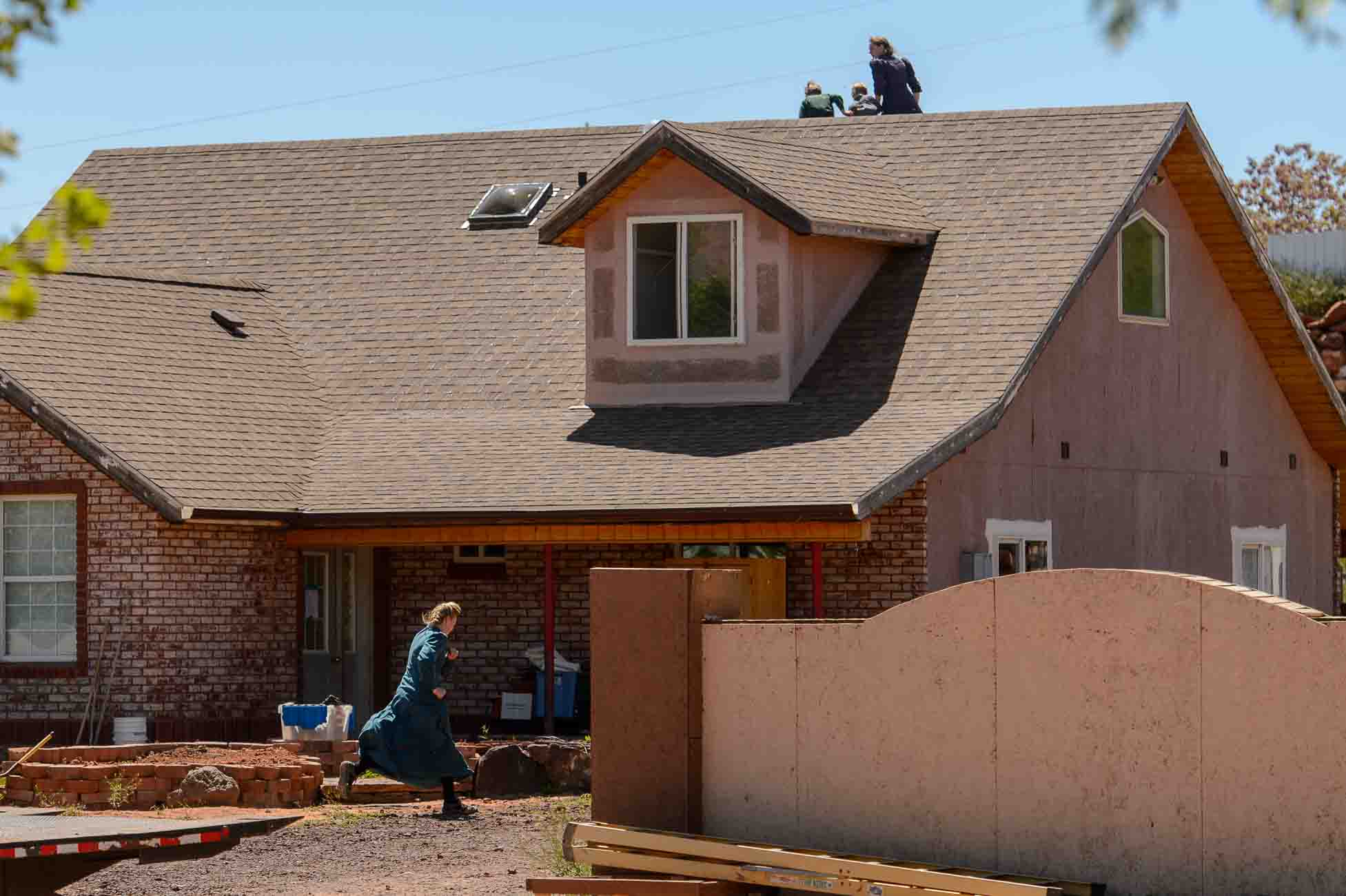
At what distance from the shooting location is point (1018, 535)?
22344 mm

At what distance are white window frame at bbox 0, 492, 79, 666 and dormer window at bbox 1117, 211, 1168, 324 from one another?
35.4ft

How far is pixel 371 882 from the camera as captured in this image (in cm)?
1368

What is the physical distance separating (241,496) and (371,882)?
8.26 m

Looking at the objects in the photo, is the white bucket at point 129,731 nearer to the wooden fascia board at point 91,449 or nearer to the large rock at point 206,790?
the wooden fascia board at point 91,449

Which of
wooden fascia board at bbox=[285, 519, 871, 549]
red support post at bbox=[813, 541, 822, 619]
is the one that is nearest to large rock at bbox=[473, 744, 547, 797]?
wooden fascia board at bbox=[285, 519, 871, 549]

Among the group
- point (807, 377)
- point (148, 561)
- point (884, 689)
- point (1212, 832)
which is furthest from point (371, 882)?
point (807, 377)

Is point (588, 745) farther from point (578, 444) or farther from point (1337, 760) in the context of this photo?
point (1337, 760)

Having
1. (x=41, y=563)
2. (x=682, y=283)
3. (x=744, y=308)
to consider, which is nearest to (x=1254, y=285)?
(x=744, y=308)

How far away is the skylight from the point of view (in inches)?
1048

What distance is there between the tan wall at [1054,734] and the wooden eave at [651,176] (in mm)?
10155

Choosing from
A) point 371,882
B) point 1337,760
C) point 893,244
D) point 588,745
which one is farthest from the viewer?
point 893,244

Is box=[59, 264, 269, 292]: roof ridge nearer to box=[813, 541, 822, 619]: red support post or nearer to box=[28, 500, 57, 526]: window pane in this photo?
box=[28, 500, 57, 526]: window pane

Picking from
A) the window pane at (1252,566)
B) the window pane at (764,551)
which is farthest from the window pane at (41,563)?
the window pane at (1252,566)

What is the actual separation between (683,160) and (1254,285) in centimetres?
698
